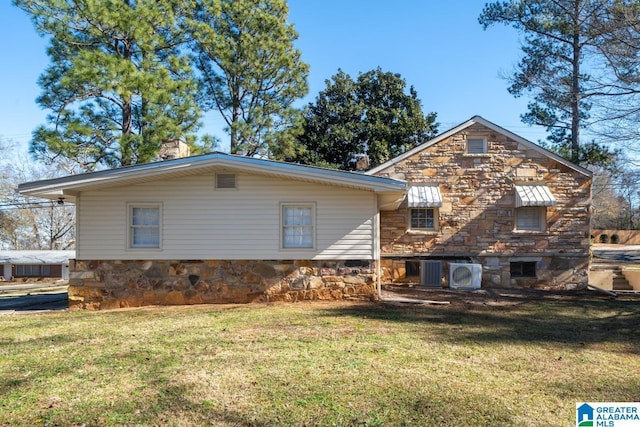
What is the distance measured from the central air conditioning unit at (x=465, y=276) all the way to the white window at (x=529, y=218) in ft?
8.65

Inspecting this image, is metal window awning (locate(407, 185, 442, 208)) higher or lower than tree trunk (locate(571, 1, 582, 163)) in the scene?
lower

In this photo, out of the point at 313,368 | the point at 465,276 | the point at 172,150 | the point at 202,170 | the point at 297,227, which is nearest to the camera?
the point at 313,368

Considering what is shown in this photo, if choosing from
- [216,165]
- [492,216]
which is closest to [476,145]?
[492,216]

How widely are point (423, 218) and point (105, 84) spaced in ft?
37.4

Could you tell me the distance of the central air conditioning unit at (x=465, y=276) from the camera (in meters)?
12.2

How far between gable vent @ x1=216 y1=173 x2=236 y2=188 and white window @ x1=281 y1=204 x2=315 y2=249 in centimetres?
126

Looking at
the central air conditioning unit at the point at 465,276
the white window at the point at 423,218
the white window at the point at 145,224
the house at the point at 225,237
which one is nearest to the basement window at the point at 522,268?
the central air conditioning unit at the point at 465,276

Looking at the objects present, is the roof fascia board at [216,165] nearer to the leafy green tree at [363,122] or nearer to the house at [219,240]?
the house at [219,240]

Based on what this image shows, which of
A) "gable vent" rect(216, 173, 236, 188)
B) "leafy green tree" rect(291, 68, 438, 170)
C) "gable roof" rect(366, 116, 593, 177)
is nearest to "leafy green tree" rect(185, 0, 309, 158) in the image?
"leafy green tree" rect(291, 68, 438, 170)

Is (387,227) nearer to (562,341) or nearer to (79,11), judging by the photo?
(562,341)

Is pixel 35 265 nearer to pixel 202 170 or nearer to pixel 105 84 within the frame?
pixel 105 84

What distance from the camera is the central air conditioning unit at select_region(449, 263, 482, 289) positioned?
12.2 m

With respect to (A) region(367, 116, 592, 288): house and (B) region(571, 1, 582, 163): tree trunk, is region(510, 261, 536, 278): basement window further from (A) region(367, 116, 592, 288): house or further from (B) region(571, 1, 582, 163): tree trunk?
(B) region(571, 1, 582, 163): tree trunk

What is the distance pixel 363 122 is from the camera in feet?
75.4
